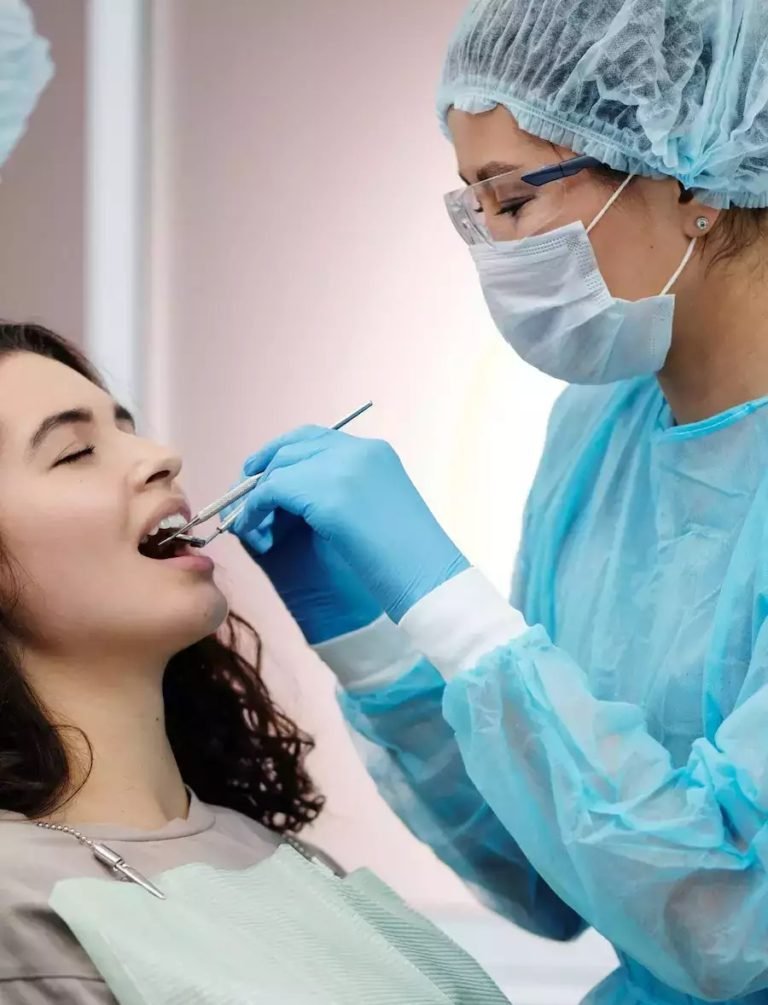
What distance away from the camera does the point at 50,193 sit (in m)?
1.94

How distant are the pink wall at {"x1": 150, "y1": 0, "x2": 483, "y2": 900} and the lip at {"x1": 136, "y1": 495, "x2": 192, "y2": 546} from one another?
2.53 ft

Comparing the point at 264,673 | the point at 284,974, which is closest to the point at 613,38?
the point at 284,974

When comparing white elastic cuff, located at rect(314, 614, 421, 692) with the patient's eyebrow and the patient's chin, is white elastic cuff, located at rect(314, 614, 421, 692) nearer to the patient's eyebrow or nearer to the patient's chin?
the patient's chin

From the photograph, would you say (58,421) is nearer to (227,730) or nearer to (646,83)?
(227,730)

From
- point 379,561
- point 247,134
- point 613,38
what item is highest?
point 247,134

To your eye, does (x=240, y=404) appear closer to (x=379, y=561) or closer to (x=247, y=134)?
(x=247, y=134)

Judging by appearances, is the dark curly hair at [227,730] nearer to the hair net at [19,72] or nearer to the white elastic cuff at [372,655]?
the white elastic cuff at [372,655]

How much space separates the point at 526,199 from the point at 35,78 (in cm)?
102

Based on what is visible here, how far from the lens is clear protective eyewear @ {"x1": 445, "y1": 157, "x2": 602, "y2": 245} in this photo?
1.23m

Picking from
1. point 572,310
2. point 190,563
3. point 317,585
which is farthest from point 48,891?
point 572,310

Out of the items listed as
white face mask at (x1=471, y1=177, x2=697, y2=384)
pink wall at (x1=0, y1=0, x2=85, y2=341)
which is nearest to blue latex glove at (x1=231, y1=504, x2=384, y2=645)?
white face mask at (x1=471, y1=177, x2=697, y2=384)

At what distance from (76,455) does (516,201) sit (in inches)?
21.4

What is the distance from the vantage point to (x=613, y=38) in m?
1.20

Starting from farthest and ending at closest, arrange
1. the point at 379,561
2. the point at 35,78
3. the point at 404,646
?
the point at 35,78
the point at 404,646
the point at 379,561
